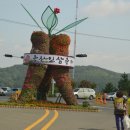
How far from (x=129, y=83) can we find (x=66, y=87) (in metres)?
48.5

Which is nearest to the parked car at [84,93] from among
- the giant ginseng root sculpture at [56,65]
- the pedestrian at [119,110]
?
the giant ginseng root sculpture at [56,65]

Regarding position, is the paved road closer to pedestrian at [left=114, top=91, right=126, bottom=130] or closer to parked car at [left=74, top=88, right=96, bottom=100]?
pedestrian at [left=114, top=91, right=126, bottom=130]

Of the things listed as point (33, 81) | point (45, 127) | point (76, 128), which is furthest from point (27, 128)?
point (33, 81)

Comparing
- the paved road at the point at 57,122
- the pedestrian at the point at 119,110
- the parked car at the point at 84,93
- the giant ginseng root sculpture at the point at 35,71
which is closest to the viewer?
the pedestrian at the point at 119,110

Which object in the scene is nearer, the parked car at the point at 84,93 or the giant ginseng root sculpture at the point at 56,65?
the giant ginseng root sculpture at the point at 56,65

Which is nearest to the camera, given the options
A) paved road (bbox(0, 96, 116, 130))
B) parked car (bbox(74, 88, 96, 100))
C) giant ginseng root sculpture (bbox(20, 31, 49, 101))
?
paved road (bbox(0, 96, 116, 130))

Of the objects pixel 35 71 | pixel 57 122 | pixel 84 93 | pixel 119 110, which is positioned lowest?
pixel 57 122

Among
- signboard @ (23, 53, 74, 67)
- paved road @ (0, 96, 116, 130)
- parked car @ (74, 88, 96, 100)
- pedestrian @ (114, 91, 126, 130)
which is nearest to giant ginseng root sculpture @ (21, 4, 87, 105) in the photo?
signboard @ (23, 53, 74, 67)

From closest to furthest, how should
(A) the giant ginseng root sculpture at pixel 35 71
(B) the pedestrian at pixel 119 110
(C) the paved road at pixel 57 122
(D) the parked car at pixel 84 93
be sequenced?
(B) the pedestrian at pixel 119 110 → (C) the paved road at pixel 57 122 → (A) the giant ginseng root sculpture at pixel 35 71 → (D) the parked car at pixel 84 93

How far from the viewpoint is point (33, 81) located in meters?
29.8

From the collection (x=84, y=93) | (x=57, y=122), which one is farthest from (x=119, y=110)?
(x=84, y=93)

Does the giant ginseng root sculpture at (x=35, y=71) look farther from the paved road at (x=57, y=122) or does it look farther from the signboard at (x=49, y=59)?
the paved road at (x=57, y=122)

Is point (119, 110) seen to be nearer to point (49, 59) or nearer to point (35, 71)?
point (49, 59)

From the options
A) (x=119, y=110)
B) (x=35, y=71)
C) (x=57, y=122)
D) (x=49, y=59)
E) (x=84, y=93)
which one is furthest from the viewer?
(x=84, y=93)
